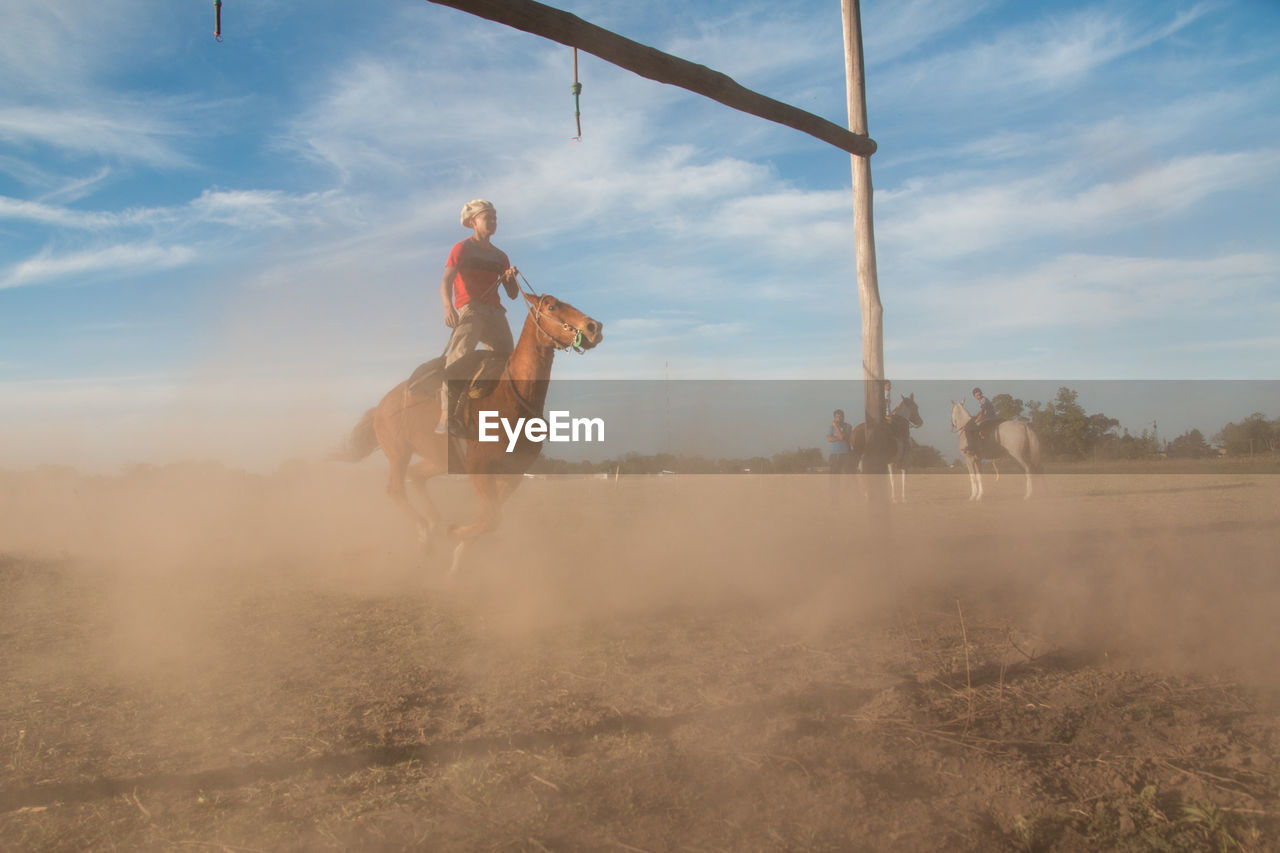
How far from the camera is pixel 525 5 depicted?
520cm

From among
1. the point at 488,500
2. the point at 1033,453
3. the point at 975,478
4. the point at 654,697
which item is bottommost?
the point at 654,697

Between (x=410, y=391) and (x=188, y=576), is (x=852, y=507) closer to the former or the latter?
(x=410, y=391)

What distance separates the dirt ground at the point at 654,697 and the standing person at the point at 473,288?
2.57 m

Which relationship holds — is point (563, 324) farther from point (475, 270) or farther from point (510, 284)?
point (475, 270)

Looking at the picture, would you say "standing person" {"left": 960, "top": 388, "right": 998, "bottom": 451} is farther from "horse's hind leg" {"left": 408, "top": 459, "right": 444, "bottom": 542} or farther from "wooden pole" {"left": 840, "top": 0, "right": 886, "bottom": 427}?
"horse's hind leg" {"left": 408, "top": 459, "right": 444, "bottom": 542}

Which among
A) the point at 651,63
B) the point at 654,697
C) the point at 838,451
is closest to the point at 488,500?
the point at 654,697

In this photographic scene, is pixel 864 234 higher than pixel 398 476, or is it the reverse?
pixel 864 234

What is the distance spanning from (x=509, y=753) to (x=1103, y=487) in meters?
21.5

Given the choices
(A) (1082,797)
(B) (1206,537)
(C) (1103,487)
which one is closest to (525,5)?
(A) (1082,797)

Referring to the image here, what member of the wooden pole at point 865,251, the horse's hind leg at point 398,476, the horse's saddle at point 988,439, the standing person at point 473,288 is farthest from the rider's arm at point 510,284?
the horse's saddle at point 988,439

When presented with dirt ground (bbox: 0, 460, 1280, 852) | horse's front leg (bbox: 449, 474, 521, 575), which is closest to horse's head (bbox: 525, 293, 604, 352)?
horse's front leg (bbox: 449, 474, 521, 575)

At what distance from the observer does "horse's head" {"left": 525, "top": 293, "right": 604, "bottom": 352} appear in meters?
6.75

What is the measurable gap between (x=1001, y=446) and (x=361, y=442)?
16345mm

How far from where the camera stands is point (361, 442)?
10227 millimetres
